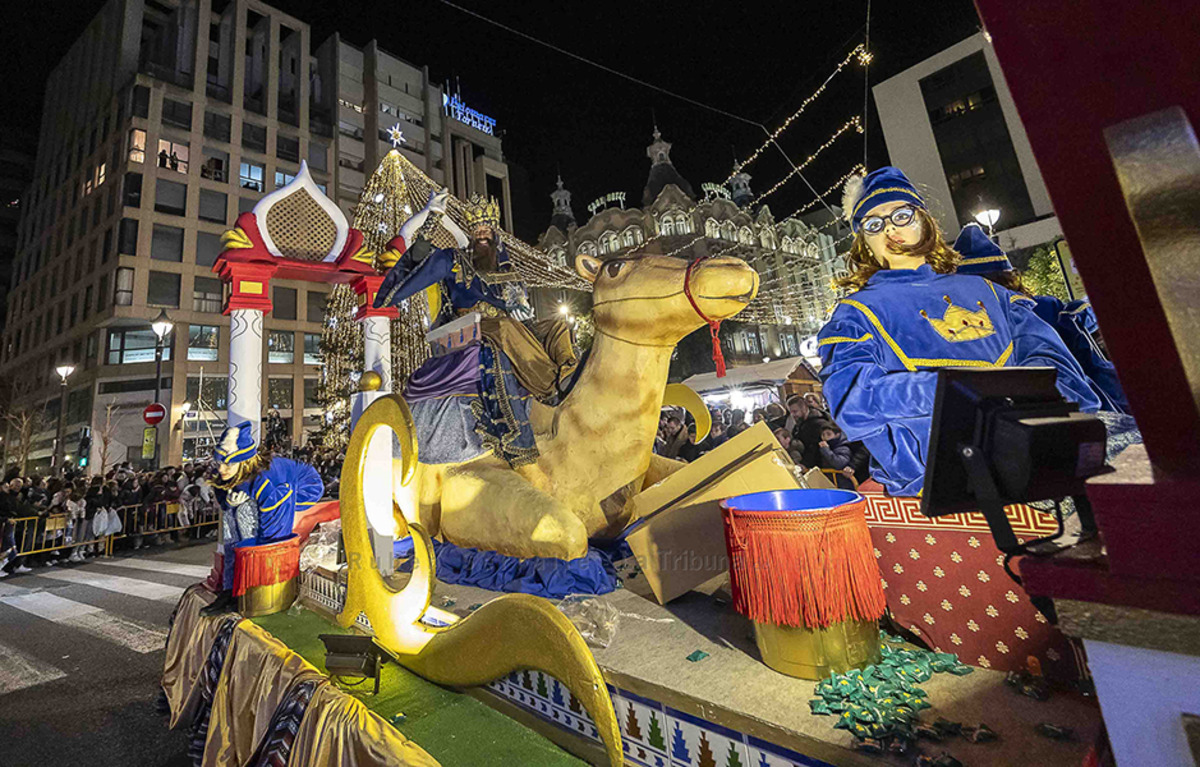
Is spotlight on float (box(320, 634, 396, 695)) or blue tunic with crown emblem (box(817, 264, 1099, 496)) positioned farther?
spotlight on float (box(320, 634, 396, 695))

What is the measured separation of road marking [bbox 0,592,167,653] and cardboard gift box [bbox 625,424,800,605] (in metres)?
4.75

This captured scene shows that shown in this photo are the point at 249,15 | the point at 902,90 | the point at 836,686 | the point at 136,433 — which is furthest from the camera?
the point at 249,15

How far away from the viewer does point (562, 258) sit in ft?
98.2

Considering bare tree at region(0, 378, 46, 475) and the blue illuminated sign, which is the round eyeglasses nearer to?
bare tree at region(0, 378, 46, 475)

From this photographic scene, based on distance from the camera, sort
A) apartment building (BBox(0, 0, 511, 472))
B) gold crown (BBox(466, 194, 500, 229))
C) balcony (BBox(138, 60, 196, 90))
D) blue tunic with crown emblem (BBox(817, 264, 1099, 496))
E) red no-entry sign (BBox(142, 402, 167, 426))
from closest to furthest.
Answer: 1. blue tunic with crown emblem (BBox(817, 264, 1099, 496))
2. gold crown (BBox(466, 194, 500, 229))
3. red no-entry sign (BBox(142, 402, 167, 426))
4. apartment building (BBox(0, 0, 511, 472))
5. balcony (BBox(138, 60, 196, 90))

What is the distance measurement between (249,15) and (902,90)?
1315 inches

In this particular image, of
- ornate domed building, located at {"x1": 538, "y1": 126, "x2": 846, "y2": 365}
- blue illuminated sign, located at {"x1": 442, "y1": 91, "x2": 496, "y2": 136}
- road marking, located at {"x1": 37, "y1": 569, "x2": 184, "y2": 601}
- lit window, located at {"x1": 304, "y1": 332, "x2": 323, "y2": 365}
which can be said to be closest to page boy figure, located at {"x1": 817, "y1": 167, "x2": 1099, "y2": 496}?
road marking, located at {"x1": 37, "y1": 569, "x2": 184, "y2": 601}

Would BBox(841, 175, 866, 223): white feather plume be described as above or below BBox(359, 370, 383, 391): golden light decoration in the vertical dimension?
above

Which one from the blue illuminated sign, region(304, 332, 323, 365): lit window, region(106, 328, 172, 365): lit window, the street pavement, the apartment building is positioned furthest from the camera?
the blue illuminated sign

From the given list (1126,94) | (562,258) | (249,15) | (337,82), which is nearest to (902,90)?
(562,258)

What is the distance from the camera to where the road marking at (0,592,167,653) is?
4.41 metres

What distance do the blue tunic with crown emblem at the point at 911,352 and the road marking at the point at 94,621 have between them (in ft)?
18.8

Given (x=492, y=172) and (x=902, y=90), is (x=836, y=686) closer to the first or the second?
(x=902, y=90)

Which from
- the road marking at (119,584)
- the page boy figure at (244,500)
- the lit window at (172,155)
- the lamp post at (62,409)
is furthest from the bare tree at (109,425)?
the page boy figure at (244,500)
